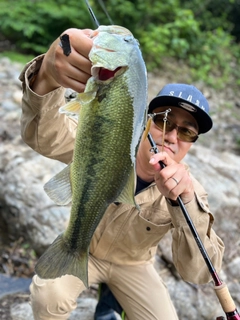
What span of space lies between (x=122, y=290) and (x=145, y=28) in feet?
29.4

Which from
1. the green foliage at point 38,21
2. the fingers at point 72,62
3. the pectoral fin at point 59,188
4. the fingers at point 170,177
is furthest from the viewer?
the green foliage at point 38,21

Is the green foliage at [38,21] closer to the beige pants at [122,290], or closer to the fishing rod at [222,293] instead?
the beige pants at [122,290]

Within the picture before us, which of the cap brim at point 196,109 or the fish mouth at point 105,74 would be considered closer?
the fish mouth at point 105,74

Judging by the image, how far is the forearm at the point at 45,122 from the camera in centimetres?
213

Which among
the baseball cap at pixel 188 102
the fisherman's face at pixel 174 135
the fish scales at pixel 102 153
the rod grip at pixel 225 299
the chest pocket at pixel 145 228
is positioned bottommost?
the chest pocket at pixel 145 228

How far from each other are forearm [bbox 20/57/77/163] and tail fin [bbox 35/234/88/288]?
66 centimetres

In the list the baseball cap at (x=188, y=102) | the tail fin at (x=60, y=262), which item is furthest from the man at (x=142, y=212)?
the tail fin at (x=60, y=262)

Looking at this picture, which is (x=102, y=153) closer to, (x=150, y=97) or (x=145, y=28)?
(x=150, y=97)

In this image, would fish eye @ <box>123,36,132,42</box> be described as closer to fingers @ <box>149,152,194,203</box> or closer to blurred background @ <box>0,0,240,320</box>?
fingers @ <box>149,152,194,203</box>

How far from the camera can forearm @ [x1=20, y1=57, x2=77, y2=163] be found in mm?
2131

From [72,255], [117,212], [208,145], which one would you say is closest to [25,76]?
[72,255]

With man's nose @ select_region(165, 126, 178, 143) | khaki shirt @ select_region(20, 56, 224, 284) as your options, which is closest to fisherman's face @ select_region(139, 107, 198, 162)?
man's nose @ select_region(165, 126, 178, 143)

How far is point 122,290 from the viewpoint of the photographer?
3191mm

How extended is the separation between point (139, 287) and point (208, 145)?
5377mm
